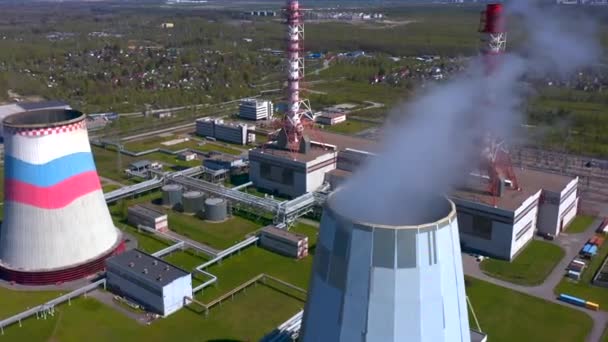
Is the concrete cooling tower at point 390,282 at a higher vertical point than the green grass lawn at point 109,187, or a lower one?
higher

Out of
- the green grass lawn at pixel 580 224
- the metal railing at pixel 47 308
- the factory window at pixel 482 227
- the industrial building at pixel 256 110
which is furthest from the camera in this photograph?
the industrial building at pixel 256 110

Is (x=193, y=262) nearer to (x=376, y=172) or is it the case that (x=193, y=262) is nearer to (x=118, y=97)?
(x=376, y=172)

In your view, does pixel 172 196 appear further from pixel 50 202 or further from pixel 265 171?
pixel 50 202

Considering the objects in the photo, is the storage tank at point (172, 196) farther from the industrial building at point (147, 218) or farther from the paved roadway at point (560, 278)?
the paved roadway at point (560, 278)

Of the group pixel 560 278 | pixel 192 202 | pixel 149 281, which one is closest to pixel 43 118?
pixel 149 281

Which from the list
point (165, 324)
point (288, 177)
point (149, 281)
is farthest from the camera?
point (288, 177)

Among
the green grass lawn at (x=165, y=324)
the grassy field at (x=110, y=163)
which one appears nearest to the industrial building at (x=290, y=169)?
the grassy field at (x=110, y=163)
